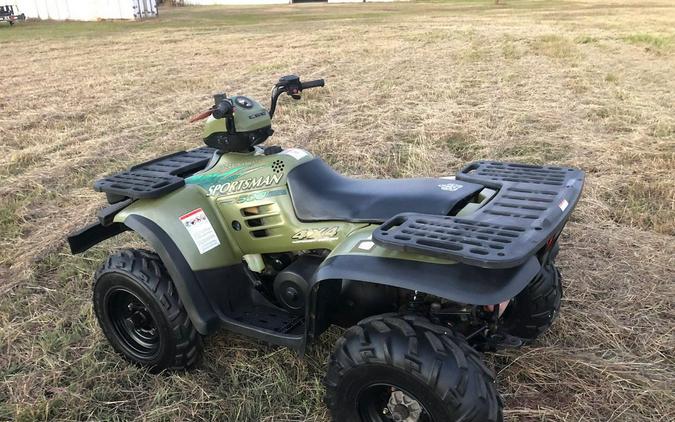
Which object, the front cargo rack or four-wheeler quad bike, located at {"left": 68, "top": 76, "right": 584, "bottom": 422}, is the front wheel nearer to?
four-wheeler quad bike, located at {"left": 68, "top": 76, "right": 584, "bottom": 422}

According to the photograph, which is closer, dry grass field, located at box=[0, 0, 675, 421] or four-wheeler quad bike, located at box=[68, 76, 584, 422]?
four-wheeler quad bike, located at box=[68, 76, 584, 422]

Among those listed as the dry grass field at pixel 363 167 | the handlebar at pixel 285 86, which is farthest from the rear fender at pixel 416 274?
the handlebar at pixel 285 86

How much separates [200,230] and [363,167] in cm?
313

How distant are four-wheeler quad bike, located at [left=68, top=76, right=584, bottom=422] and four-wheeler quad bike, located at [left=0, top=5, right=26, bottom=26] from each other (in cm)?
3276

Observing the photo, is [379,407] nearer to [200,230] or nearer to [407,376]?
[407,376]

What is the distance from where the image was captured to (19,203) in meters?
5.00

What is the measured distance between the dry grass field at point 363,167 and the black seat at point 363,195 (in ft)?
2.73

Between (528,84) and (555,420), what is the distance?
8156 mm

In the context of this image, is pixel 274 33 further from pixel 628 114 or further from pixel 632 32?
pixel 628 114

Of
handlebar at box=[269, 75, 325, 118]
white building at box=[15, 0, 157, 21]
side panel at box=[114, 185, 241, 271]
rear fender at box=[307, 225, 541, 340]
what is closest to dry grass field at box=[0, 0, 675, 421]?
side panel at box=[114, 185, 241, 271]

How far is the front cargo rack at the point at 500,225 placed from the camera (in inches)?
70.6

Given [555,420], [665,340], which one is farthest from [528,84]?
[555,420]

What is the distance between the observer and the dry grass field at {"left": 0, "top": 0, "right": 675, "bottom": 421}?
105 inches

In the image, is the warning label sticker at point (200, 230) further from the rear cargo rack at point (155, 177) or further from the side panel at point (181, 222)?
the rear cargo rack at point (155, 177)
